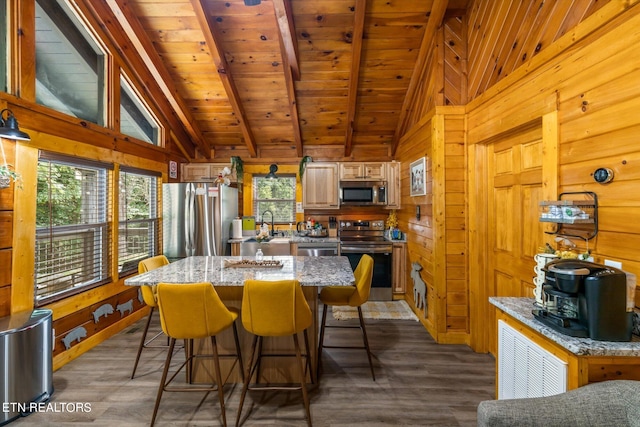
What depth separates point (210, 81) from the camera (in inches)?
164

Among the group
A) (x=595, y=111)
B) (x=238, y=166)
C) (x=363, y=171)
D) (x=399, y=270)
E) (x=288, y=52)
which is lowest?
(x=399, y=270)

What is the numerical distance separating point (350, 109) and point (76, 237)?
12.3 ft

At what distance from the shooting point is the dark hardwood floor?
82.4 inches

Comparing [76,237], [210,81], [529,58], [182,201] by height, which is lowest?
[76,237]

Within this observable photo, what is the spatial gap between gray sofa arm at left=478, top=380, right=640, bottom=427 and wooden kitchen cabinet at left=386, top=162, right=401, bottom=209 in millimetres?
3958

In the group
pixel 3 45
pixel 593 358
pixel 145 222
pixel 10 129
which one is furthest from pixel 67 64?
pixel 593 358

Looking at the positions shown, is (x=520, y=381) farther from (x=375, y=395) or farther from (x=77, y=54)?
(x=77, y=54)

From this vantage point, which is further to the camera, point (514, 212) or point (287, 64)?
point (287, 64)

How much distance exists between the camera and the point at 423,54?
356cm

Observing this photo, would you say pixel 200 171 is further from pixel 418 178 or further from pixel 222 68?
pixel 418 178

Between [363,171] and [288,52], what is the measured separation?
7.52 feet

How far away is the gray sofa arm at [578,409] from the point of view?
44.4 inches

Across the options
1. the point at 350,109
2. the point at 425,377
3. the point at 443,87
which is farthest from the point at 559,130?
the point at 350,109

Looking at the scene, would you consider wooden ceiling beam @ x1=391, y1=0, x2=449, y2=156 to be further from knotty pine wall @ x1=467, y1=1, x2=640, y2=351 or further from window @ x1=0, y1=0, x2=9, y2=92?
window @ x1=0, y1=0, x2=9, y2=92
